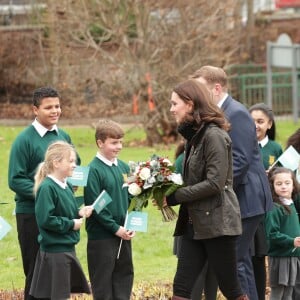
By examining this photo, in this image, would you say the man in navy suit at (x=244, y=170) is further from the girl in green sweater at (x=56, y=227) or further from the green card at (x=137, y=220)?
the girl in green sweater at (x=56, y=227)

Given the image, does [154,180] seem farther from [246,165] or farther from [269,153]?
[269,153]

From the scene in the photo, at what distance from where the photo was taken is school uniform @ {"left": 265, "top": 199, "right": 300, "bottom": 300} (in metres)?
8.80

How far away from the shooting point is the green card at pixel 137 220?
784 cm

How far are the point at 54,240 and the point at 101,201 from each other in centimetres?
46

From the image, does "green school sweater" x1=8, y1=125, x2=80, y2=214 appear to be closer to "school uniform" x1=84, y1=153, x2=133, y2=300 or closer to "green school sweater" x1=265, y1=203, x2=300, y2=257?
"school uniform" x1=84, y1=153, x2=133, y2=300

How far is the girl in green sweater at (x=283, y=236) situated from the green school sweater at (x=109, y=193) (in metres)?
1.30

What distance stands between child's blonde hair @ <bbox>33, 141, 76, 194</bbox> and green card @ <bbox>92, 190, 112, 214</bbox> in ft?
1.35

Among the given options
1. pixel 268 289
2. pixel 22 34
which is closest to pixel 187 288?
pixel 268 289

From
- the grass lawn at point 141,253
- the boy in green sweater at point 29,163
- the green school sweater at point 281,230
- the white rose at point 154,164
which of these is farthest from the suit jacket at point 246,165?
the grass lawn at point 141,253

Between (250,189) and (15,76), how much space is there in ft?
72.7

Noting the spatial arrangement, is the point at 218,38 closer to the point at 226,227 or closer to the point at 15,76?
the point at 15,76

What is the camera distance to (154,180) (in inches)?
292

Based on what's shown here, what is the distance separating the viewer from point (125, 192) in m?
8.45

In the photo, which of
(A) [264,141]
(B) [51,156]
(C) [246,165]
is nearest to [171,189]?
(C) [246,165]
